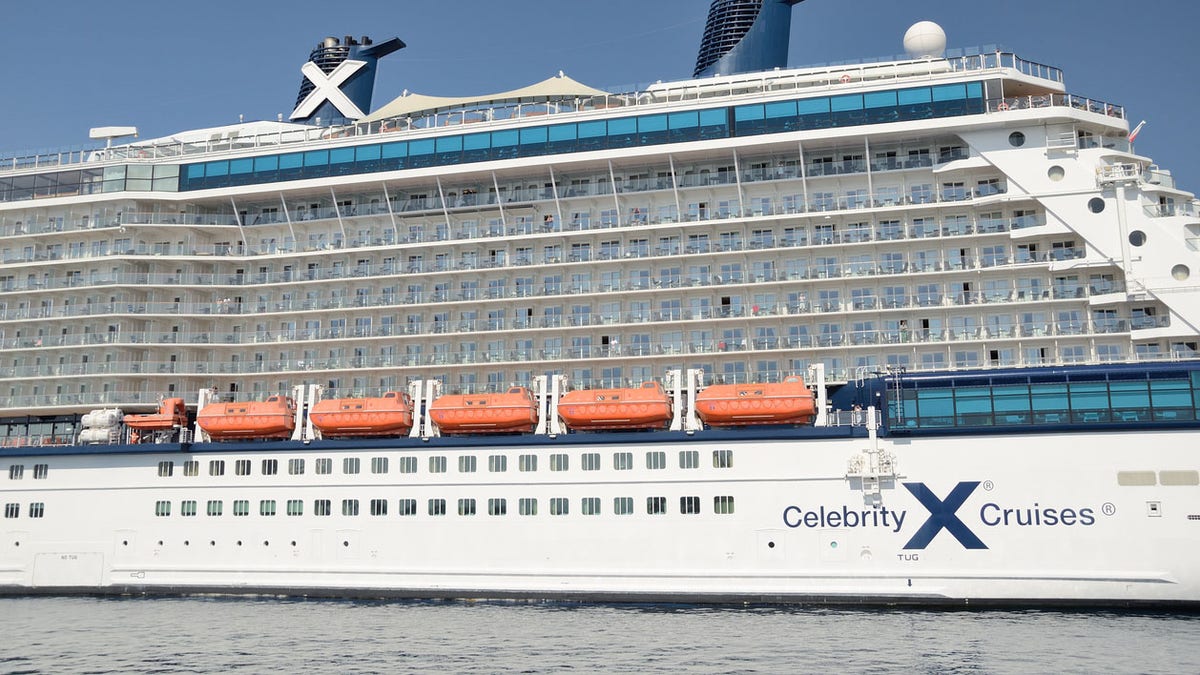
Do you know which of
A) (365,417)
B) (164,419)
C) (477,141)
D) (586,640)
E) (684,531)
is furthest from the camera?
(477,141)

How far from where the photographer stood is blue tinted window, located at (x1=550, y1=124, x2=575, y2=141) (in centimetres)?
3872

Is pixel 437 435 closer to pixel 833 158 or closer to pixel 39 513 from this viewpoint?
pixel 39 513

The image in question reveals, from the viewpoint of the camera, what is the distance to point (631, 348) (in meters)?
36.3

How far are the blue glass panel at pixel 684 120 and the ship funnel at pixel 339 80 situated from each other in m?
17.6

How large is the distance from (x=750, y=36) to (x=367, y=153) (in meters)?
17.2

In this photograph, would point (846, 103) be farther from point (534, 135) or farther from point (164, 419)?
point (164, 419)

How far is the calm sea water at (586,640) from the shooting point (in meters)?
22.1

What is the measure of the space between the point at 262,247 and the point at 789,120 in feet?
72.4

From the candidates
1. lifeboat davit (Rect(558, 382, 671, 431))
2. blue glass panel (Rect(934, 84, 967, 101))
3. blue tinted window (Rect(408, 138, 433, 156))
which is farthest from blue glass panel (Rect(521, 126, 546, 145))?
blue glass panel (Rect(934, 84, 967, 101))

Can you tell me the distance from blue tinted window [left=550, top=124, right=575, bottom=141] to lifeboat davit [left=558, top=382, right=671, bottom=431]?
1124cm

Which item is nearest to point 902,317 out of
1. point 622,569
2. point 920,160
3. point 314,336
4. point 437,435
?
point 920,160

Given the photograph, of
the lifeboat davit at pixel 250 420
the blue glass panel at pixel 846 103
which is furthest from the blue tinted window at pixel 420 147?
the blue glass panel at pixel 846 103

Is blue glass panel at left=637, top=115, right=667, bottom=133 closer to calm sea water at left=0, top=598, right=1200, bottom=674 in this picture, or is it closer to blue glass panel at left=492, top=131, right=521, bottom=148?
blue glass panel at left=492, top=131, right=521, bottom=148

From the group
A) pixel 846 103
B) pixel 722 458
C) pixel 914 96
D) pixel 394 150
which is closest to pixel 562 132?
pixel 394 150
